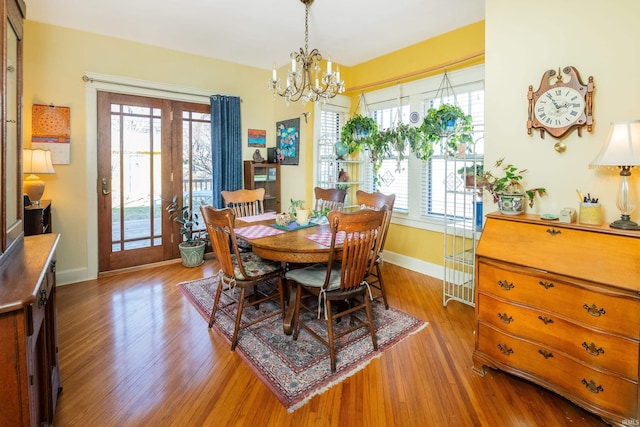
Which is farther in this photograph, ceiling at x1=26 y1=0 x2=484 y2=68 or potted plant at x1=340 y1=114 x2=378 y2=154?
potted plant at x1=340 y1=114 x2=378 y2=154

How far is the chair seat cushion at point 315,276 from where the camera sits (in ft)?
7.42

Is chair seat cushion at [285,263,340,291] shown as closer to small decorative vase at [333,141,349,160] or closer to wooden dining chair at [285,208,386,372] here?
wooden dining chair at [285,208,386,372]

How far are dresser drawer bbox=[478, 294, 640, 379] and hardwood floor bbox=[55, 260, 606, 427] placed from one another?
34cm

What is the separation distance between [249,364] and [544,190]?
2282 mm

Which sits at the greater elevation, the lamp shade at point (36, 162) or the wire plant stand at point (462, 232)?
the lamp shade at point (36, 162)

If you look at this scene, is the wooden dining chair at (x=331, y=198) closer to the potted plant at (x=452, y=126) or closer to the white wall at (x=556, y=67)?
the potted plant at (x=452, y=126)

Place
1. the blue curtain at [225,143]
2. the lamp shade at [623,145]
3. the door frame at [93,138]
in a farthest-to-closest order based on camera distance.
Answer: the blue curtain at [225,143]
the door frame at [93,138]
the lamp shade at [623,145]

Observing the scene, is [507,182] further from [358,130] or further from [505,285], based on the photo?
[358,130]

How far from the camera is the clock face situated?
6.76ft

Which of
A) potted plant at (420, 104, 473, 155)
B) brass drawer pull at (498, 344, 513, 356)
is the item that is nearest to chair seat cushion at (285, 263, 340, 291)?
brass drawer pull at (498, 344, 513, 356)

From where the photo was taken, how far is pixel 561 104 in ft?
6.94

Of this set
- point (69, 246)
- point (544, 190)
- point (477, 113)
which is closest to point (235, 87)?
point (69, 246)

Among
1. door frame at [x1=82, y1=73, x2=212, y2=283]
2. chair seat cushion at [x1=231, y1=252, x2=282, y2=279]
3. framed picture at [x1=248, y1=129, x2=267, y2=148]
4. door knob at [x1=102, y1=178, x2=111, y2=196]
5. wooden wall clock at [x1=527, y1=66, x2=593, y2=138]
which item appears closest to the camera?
wooden wall clock at [x1=527, y1=66, x2=593, y2=138]

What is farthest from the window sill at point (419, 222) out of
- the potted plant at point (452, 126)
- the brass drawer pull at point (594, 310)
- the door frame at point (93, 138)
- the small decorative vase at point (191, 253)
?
the door frame at point (93, 138)
